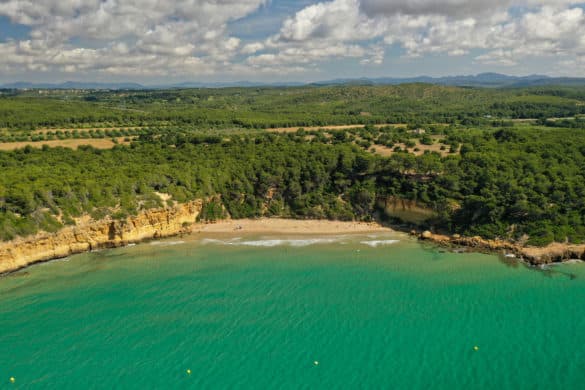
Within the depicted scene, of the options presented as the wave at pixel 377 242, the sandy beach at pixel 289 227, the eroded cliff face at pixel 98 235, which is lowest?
the wave at pixel 377 242

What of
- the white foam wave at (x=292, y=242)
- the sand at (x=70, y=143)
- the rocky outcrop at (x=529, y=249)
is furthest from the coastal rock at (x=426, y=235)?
the sand at (x=70, y=143)

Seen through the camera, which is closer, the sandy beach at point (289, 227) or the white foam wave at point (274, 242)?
the white foam wave at point (274, 242)

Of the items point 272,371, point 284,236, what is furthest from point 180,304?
point 284,236

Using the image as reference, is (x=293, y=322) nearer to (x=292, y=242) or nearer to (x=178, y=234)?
(x=292, y=242)

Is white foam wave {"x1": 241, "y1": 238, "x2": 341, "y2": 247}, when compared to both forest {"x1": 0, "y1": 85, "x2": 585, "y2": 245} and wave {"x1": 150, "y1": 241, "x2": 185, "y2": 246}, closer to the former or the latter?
forest {"x1": 0, "y1": 85, "x2": 585, "y2": 245}

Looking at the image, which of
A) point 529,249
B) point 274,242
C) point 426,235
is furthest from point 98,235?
point 529,249

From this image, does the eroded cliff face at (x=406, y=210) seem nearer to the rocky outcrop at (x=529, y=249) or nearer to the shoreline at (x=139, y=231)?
the shoreline at (x=139, y=231)

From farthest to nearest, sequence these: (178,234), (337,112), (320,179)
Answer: (337,112)
(320,179)
(178,234)
